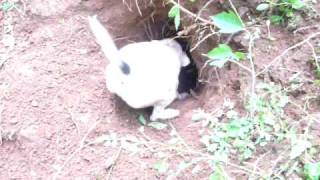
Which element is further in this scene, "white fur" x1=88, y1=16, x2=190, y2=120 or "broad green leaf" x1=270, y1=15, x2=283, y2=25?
"broad green leaf" x1=270, y1=15, x2=283, y2=25

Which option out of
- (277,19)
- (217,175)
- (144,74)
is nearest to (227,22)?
(277,19)

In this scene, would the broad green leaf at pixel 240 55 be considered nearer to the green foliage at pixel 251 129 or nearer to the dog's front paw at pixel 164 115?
the green foliage at pixel 251 129

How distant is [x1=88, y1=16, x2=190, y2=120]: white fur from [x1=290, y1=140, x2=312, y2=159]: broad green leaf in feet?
1.85

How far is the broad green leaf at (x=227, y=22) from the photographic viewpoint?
88.1 inches

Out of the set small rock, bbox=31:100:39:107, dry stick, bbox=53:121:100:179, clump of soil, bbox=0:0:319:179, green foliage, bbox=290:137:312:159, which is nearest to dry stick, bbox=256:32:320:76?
clump of soil, bbox=0:0:319:179

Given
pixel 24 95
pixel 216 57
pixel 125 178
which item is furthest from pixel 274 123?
pixel 24 95

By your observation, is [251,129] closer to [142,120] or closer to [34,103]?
[142,120]

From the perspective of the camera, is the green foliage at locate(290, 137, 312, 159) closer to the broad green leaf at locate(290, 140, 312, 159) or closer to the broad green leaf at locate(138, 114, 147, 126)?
the broad green leaf at locate(290, 140, 312, 159)

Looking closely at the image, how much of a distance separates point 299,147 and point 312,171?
4.3 inches

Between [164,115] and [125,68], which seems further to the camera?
[164,115]

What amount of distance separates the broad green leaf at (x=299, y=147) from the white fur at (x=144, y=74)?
0.56 metres

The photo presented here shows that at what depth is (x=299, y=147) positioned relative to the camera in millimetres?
2082

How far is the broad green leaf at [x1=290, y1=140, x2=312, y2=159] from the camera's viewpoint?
6.80 feet

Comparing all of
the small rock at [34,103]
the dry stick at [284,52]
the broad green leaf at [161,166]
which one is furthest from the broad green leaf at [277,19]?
the small rock at [34,103]
